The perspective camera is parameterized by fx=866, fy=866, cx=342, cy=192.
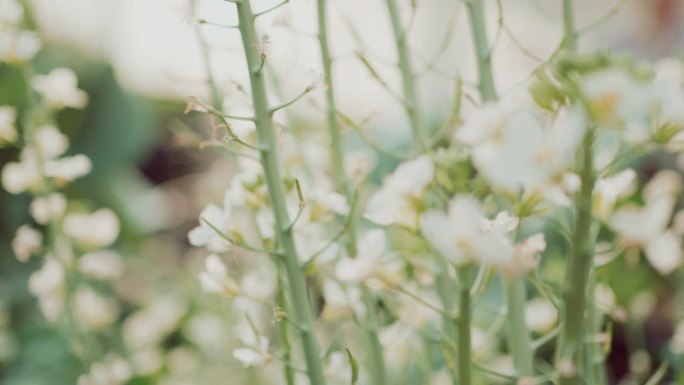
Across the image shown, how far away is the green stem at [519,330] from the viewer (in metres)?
0.51

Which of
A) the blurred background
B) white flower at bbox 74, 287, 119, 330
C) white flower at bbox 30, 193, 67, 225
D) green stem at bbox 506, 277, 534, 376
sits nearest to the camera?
green stem at bbox 506, 277, 534, 376

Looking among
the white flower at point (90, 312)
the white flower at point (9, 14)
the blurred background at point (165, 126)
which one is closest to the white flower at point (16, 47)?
the white flower at point (9, 14)

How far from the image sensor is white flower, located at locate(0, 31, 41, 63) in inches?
22.6

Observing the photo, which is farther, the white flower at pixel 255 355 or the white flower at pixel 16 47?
the white flower at pixel 16 47

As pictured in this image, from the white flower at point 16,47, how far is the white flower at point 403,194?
320 millimetres

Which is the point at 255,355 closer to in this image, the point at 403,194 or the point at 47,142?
the point at 403,194

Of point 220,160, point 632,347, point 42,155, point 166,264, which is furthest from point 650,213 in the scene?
point 220,160

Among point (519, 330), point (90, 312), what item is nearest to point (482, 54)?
point (519, 330)

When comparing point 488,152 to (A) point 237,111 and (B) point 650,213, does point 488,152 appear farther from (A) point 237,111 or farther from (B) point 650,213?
(A) point 237,111

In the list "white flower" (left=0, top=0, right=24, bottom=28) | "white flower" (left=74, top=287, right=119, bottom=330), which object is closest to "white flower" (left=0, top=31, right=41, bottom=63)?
"white flower" (left=0, top=0, right=24, bottom=28)

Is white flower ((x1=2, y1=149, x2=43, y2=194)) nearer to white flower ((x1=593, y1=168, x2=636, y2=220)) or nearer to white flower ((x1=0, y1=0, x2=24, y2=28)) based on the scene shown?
white flower ((x1=0, y1=0, x2=24, y2=28))

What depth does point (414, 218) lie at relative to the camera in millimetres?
344

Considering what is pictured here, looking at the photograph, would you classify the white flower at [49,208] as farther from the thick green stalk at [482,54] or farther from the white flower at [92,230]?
the thick green stalk at [482,54]

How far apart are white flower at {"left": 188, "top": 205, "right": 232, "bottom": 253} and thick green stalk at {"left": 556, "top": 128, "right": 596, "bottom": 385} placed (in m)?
0.16
